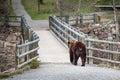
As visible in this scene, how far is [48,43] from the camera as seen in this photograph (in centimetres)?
2769

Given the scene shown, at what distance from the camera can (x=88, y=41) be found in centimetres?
2102

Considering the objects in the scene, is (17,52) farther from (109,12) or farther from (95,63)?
(109,12)

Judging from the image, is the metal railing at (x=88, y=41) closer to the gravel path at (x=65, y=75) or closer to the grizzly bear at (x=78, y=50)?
the grizzly bear at (x=78, y=50)

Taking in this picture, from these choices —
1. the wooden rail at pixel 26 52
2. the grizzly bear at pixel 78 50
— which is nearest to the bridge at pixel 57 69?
the grizzly bear at pixel 78 50

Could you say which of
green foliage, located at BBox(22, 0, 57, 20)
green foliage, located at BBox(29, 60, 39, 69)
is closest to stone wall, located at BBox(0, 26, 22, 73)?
green foliage, located at BBox(29, 60, 39, 69)

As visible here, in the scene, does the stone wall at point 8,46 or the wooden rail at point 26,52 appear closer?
the wooden rail at point 26,52

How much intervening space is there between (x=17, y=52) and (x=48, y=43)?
1035 centimetres

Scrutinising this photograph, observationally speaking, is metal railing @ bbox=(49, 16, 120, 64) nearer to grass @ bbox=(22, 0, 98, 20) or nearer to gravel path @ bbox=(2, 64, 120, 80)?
gravel path @ bbox=(2, 64, 120, 80)

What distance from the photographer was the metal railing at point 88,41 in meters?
20.2

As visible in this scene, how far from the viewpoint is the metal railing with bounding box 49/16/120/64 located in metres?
20.2

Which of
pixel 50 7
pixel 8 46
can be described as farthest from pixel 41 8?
pixel 8 46

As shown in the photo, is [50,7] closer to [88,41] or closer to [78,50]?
[88,41]

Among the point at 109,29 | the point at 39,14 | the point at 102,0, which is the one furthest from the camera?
the point at 102,0

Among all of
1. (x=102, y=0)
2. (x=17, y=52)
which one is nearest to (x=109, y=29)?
(x=102, y=0)
